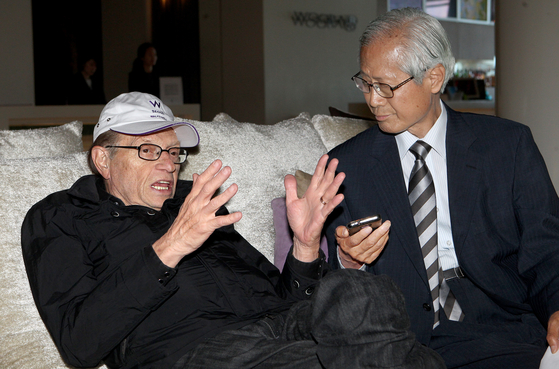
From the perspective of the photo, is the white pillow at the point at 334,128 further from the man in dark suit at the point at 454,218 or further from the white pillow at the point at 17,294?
the white pillow at the point at 17,294

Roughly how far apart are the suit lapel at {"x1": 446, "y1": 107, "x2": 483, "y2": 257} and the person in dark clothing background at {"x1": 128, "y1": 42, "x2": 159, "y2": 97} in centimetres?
665

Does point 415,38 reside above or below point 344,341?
above

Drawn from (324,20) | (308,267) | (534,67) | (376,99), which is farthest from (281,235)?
(324,20)

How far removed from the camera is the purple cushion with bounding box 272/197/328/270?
6.77 ft

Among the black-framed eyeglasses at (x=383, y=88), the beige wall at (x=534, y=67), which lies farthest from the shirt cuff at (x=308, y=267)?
the beige wall at (x=534, y=67)

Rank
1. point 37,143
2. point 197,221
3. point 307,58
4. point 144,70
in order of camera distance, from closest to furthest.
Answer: point 197,221 → point 37,143 → point 144,70 → point 307,58

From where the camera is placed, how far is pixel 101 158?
1757 millimetres

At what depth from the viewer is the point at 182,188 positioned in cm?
187

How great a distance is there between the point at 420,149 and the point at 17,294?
1323mm

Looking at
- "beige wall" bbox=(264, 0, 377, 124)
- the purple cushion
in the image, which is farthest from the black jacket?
"beige wall" bbox=(264, 0, 377, 124)

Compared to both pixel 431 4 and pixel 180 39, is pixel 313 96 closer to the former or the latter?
pixel 180 39

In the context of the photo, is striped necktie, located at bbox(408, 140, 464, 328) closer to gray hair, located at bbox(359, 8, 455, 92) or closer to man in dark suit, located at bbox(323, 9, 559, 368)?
man in dark suit, located at bbox(323, 9, 559, 368)

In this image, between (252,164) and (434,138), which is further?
(252,164)

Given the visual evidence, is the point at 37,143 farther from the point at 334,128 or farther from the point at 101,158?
the point at 334,128
